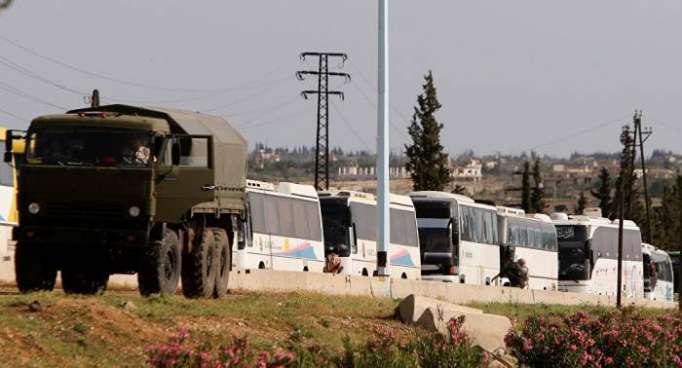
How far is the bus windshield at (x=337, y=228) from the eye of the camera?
5288cm

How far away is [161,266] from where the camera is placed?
2503cm

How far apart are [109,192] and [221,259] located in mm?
3943

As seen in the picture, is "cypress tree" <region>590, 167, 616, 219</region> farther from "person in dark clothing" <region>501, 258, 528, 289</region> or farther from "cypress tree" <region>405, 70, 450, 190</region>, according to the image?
"person in dark clothing" <region>501, 258, 528, 289</region>

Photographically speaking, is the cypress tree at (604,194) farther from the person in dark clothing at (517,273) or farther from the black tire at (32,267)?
the black tire at (32,267)

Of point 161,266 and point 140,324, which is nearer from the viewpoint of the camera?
point 140,324

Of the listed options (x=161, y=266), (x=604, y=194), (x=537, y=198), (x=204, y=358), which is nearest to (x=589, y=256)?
(x=161, y=266)

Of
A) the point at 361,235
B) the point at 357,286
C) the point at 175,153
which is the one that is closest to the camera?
the point at 175,153

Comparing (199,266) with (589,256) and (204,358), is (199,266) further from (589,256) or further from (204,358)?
(589,256)

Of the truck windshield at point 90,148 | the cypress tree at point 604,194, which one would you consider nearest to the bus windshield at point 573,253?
the truck windshield at point 90,148

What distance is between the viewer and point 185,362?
14.2m

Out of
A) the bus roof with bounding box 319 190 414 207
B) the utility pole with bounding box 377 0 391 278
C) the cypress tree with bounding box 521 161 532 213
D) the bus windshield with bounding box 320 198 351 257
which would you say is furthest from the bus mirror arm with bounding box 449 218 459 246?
the cypress tree with bounding box 521 161 532 213

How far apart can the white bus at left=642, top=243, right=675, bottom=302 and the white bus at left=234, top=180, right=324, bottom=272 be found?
121 ft

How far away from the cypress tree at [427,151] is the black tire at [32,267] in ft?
254

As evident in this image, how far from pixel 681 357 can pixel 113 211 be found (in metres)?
8.85
